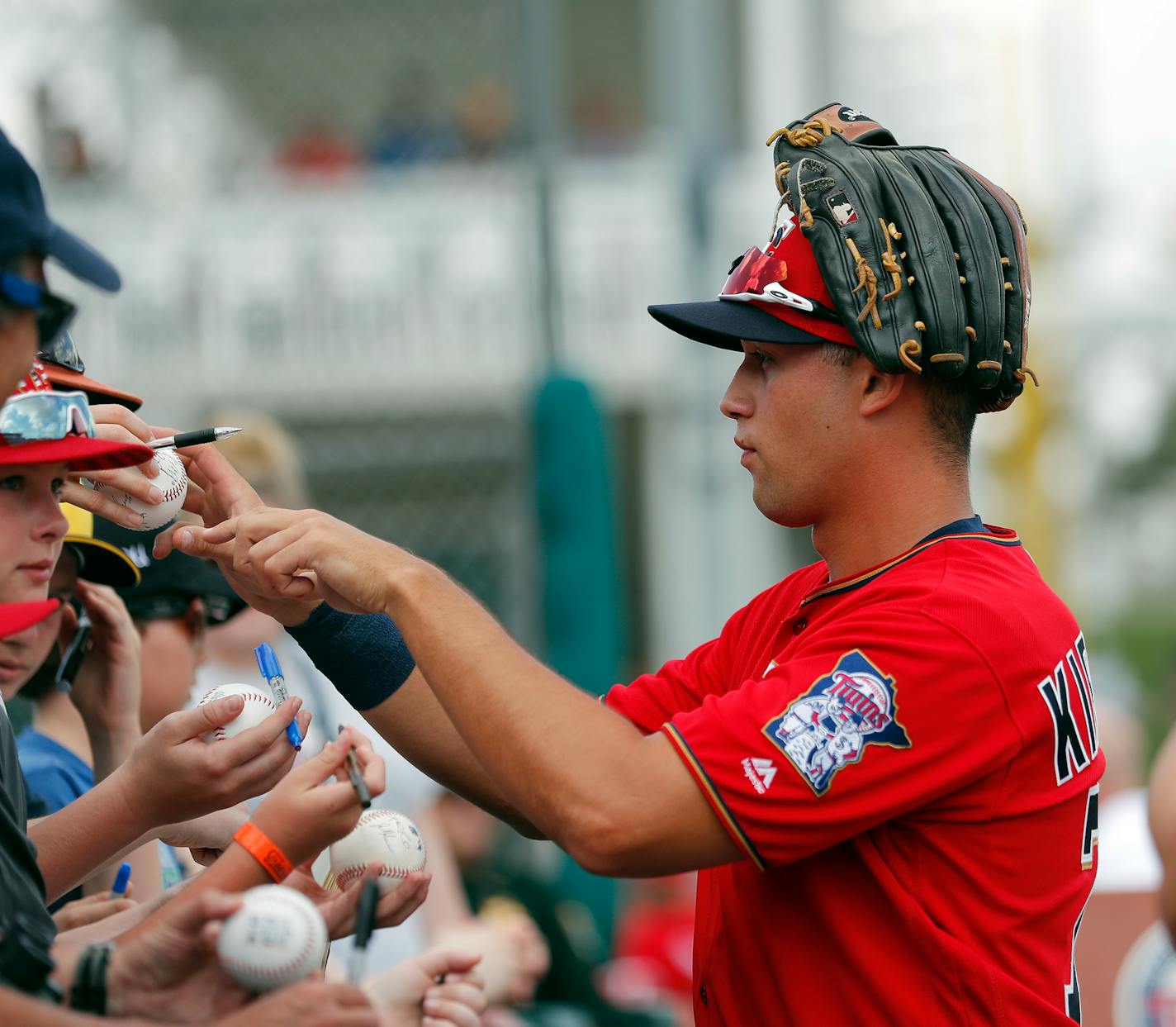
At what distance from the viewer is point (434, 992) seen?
7.91ft

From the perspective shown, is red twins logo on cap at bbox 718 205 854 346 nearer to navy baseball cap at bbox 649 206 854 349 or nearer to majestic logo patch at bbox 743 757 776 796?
navy baseball cap at bbox 649 206 854 349

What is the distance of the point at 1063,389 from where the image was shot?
12.4 m

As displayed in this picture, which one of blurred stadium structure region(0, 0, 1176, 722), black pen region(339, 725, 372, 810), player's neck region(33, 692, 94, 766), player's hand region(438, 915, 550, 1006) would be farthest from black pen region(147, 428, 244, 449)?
blurred stadium structure region(0, 0, 1176, 722)

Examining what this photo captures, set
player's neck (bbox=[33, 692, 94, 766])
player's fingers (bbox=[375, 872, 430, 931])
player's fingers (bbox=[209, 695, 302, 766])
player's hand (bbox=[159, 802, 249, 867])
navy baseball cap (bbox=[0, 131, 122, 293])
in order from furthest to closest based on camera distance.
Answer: player's neck (bbox=[33, 692, 94, 766]) → player's hand (bbox=[159, 802, 249, 867]) → player's fingers (bbox=[375, 872, 430, 931]) → player's fingers (bbox=[209, 695, 302, 766]) → navy baseball cap (bbox=[0, 131, 122, 293])

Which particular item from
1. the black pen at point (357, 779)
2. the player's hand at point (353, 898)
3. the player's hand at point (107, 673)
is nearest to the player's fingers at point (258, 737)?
the black pen at point (357, 779)

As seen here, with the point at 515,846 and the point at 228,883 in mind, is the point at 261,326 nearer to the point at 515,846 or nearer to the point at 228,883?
the point at 515,846

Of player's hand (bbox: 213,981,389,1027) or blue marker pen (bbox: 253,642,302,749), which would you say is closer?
player's hand (bbox: 213,981,389,1027)

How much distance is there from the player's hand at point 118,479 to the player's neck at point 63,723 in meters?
0.83

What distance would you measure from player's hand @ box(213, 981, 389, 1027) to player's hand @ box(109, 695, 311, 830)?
1.39 ft

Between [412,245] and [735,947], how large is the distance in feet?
29.8

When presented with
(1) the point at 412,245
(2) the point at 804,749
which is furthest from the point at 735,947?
(1) the point at 412,245

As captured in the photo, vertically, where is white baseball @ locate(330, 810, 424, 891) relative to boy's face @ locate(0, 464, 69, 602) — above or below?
below

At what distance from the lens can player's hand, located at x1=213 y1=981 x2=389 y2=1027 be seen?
1771mm

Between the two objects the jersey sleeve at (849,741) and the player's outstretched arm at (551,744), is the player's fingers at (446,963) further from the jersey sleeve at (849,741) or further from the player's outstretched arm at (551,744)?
the jersey sleeve at (849,741)
